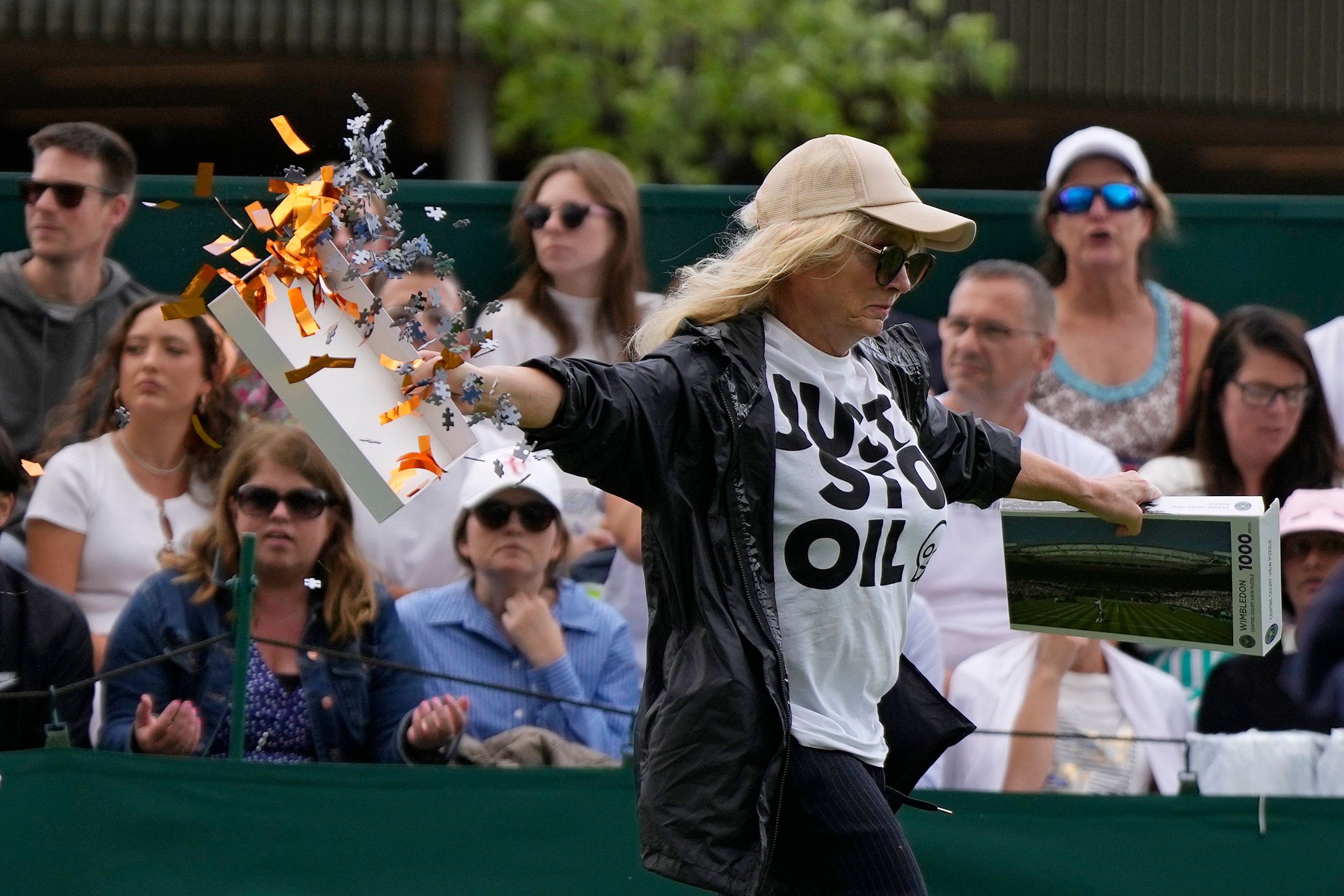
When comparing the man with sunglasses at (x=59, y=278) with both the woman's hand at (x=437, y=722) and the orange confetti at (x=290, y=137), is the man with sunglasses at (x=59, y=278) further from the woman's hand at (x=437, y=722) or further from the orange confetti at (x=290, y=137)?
the orange confetti at (x=290, y=137)

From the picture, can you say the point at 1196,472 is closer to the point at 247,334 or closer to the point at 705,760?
the point at 705,760

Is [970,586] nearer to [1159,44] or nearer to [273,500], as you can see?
[273,500]

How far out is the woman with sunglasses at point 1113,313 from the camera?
543cm

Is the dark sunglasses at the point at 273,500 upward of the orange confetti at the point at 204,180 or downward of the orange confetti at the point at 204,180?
downward

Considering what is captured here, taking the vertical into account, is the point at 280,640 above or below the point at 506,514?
below

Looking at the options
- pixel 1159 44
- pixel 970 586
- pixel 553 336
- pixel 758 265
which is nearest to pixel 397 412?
pixel 758 265

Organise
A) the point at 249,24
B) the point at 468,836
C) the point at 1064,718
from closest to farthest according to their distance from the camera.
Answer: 1. the point at 468,836
2. the point at 1064,718
3. the point at 249,24

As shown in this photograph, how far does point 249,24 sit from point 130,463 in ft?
21.1

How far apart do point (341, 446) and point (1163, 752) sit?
302cm

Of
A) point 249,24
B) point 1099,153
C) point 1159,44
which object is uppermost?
point 1159,44

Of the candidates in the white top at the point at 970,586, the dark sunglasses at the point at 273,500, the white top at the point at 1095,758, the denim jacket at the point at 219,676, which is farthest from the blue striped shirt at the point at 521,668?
the white top at the point at 1095,758

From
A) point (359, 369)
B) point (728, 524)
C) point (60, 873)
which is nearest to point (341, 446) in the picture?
point (359, 369)

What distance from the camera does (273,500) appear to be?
4641 mm

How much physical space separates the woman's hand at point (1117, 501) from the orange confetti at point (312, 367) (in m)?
1.66
